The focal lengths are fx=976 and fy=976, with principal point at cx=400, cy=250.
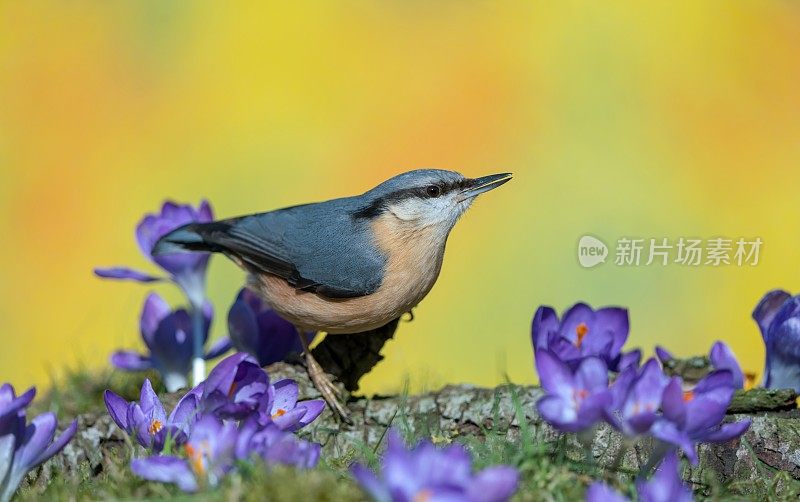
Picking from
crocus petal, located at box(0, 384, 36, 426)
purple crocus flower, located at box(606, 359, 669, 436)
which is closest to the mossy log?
crocus petal, located at box(0, 384, 36, 426)

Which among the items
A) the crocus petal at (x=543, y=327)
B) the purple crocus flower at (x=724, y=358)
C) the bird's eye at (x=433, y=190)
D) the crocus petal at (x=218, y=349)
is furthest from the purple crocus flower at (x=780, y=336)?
the crocus petal at (x=218, y=349)

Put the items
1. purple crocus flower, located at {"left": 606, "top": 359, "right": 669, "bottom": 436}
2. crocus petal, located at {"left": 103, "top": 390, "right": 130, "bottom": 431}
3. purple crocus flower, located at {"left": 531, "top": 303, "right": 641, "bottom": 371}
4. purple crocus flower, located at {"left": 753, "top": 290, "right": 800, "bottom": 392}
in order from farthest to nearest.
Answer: purple crocus flower, located at {"left": 753, "top": 290, "right": 800, "bottom": 392} → purple crocus flower, located at {"left": 531, "top": 303, "right": 641, "bottom": 371} → crocus petal, located at {"left": 103, "top": 390, "right": 130, "bottom": 431} → purple crocus flower, located at {"left": 606, "top": 359, "right": 669, "bottom": 436}

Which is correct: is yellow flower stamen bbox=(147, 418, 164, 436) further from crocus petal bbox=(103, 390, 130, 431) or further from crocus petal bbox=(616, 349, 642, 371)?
crocus petal bbox=(616, 349, 642, 371)

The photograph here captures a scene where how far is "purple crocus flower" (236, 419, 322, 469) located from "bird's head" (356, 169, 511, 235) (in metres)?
1.04

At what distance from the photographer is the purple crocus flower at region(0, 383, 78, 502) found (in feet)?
5.13

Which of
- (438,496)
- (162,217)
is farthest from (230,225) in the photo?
(438,496)

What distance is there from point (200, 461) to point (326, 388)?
0.90m

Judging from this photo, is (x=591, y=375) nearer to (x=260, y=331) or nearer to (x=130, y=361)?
(x=260, y=331)

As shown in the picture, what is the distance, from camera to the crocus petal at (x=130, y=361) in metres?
2.73

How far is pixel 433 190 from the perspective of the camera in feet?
8.32

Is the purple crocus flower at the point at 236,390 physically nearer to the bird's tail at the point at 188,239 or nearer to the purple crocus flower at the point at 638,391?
the purple crocus flower at the point at 638,391

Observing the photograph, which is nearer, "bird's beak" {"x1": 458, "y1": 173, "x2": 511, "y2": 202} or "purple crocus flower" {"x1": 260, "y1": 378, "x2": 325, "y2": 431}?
"purple crocus flower" {"x1": 260, "y1": 378, "x2": 325, "y2": 431}

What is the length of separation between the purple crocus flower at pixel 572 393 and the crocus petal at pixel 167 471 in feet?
1.69

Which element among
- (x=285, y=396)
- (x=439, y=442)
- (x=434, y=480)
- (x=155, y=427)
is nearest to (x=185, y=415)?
(x=155, y=427)
